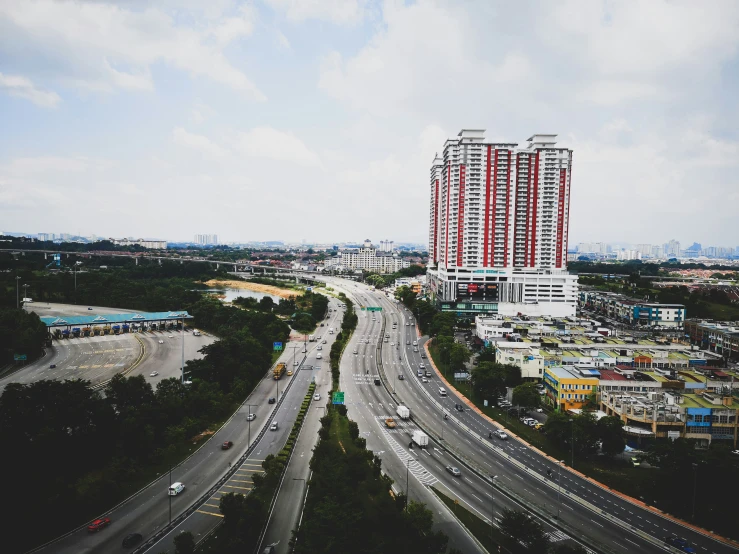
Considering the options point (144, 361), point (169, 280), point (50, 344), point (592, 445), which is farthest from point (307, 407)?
point (169, 280)

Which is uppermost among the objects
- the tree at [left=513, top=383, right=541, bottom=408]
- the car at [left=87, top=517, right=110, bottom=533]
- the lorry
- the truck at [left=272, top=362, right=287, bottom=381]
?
the tree at [left=513, top=383, right=541, bottom=408]

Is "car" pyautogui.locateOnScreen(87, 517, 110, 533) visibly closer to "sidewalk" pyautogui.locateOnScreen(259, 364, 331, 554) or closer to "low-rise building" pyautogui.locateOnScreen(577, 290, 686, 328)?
"sidewalk" pyautogui.locateOnScreen(259, 364, 331, 554)

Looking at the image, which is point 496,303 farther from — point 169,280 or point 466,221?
point 169,280

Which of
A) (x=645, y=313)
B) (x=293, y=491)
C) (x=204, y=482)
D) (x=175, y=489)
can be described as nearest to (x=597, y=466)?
(x=293, y=491)

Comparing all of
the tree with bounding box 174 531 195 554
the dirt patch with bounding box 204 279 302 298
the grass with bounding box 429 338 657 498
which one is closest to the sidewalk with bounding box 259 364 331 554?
the tree with bounding box 174 531 195 554

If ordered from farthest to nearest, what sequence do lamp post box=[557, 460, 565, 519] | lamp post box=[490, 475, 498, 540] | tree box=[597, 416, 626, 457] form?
1. tree box=[597, 416, 626, 457]
2. lamp post box=[557, 460, 565, 519]
3. lamp post box=[490, 475, 498, 540]

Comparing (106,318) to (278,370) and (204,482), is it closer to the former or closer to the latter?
(278,370)
